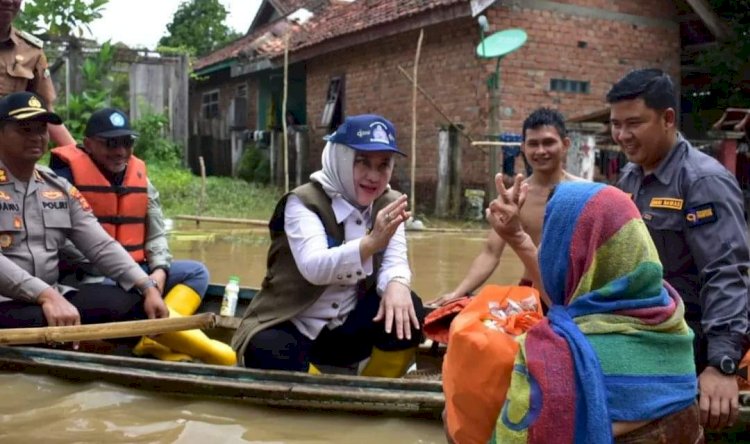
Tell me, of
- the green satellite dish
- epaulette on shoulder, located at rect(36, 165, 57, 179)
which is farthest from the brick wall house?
epaulette on shoulder, located at rect(36, 165, 57, 179)

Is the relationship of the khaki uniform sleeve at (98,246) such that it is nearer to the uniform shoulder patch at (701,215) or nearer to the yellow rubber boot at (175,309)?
the yellow rubber boot at (175,309)

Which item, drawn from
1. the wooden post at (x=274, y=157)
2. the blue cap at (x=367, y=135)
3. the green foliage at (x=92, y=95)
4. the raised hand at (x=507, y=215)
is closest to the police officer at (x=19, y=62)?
the blue cap at (x=367, y=135)

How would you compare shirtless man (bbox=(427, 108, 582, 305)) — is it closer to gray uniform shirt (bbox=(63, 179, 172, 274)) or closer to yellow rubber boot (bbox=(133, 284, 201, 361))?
yellow rubber boot (bbox=(133, 284, 201, 361))


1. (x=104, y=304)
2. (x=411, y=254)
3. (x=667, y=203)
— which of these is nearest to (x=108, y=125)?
(x=104, y=304)

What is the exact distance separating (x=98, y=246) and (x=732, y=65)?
11.3 meters

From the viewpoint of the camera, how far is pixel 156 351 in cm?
429

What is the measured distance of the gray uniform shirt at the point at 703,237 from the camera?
252 cm

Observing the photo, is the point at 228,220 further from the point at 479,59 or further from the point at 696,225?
the point at 696,225

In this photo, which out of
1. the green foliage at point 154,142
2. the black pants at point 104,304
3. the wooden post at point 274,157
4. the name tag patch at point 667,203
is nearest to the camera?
the name tag patch at point 667,203

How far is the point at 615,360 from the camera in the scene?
163 centimetres

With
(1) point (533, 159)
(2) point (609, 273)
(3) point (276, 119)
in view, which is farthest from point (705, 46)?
(2) point (609, 273)

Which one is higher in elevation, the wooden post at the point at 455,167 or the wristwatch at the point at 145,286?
the wooden post at the point at 455,167

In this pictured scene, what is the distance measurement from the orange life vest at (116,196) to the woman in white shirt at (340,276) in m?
1.34

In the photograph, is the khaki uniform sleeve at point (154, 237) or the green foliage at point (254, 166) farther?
the green foliage at point (254, 166)
